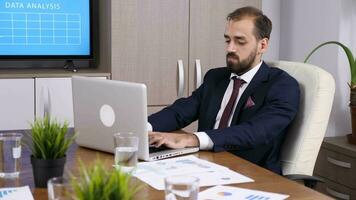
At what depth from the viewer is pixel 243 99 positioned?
7.55ft

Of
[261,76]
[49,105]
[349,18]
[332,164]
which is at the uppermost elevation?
[349,18]

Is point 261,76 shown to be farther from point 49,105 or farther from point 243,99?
point 49,105

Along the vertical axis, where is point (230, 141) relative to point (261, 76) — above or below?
below

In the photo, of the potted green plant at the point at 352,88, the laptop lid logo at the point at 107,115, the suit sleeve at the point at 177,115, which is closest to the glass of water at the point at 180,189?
the laptop lid logo at the point at 107,115

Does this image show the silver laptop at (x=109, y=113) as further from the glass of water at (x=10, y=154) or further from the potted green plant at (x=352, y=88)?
the potted green plant at (x=352, y=88)

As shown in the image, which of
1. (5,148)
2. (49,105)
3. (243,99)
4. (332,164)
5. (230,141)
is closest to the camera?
(5,148)

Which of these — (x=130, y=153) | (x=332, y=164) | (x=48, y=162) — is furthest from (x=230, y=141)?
(x=332, y=164)

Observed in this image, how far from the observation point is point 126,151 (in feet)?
5.09

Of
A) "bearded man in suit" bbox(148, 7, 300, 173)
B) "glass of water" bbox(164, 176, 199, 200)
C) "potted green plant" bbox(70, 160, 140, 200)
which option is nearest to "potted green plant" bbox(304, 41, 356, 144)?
"bearded man in suit" bbox(148, 7, 300, 173)

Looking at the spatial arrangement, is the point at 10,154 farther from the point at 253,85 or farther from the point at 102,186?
the point at 253,85

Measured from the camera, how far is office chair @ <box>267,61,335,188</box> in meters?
2.10

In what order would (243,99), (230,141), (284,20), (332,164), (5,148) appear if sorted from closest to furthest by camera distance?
(5,148) → (230,141) → (243,99) → (332,164) → (284,20)

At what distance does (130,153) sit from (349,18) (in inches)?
96.3

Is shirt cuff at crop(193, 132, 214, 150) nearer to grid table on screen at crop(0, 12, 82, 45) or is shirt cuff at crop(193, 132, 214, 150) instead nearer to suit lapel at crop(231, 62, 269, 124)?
suit lapel at crop(231, 62, 269, 124)
